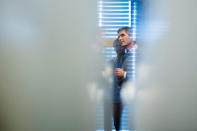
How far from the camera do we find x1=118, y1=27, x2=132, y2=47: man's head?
1.00 metres

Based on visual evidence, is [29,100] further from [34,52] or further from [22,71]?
[34,52]

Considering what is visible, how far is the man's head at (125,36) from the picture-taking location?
3.29 ft

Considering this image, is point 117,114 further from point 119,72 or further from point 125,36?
point 125,36

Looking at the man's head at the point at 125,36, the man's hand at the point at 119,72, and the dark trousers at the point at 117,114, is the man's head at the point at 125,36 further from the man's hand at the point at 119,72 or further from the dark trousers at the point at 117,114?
the dark trousers at the point at 117,114

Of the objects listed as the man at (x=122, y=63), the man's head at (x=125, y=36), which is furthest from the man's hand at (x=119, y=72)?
the man's head at (x=125, y=36)

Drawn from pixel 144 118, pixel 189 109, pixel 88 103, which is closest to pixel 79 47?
pixel 88 103

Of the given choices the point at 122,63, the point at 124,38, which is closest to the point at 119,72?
the point at 122,63

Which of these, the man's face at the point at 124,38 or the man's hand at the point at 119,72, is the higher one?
the man's face at the point at 124,38

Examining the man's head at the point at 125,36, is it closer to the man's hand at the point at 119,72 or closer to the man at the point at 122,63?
the man at the point at 122,63

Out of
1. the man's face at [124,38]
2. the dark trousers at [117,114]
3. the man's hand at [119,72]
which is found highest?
the man's face at [124,38]

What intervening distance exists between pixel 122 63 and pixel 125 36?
0.54ft

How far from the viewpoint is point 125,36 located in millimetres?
1008

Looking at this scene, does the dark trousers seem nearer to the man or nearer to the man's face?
the man

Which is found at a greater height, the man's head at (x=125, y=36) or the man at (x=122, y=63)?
the man's head at (x=125, y=36)
